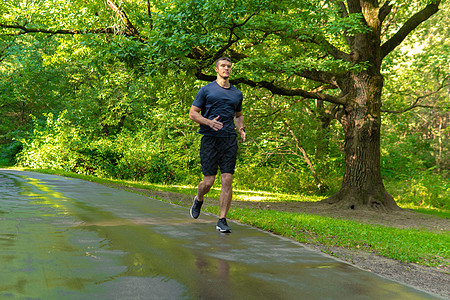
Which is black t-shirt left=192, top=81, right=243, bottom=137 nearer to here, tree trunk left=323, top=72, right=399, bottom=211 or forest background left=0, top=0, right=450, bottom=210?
forest background left=0, top=0, right=450, bottom=210

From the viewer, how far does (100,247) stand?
4344mm

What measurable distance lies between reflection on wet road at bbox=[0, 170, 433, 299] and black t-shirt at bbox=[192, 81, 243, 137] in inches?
56.1

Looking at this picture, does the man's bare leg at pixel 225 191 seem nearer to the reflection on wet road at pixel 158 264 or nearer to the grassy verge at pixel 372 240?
the reflection on wet road at pixel 158 264

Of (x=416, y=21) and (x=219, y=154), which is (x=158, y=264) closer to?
(x=219, y=154)

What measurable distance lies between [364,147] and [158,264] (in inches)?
408

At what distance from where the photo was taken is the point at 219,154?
5.98m

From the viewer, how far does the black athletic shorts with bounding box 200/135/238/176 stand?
592 cm

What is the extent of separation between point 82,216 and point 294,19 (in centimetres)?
806

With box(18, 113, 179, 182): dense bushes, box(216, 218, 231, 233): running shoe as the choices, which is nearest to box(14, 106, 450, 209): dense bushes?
box(18, 113, 179, 182): dense bushes

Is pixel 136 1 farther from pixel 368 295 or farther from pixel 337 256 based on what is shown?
pixel 368 295

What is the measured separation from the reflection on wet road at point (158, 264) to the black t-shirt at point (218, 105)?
1.43 meters

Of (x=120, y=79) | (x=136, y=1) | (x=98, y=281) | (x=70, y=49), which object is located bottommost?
(x=98, y=281)

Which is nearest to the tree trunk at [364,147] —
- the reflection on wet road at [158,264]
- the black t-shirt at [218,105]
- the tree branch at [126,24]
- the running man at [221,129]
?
the tree branch at [126,24]

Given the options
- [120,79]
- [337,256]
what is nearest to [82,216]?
[337,256]
